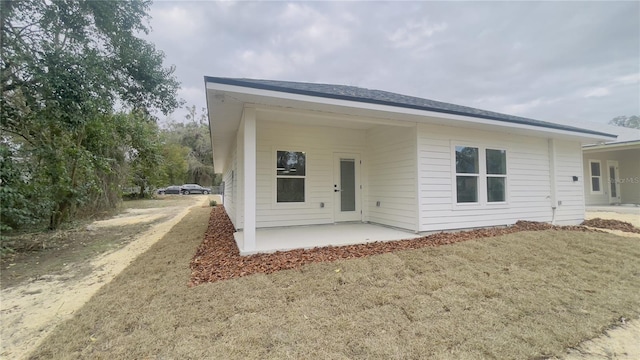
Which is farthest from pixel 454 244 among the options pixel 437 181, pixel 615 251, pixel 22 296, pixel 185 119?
pixel 185 119

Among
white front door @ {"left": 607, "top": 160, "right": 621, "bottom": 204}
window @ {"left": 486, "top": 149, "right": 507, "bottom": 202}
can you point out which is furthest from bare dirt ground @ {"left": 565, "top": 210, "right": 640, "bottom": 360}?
white front door @ {"left": 607, "top": 160, "right": 621, "bottom": 204}

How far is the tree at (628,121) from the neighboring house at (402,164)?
41569 mm

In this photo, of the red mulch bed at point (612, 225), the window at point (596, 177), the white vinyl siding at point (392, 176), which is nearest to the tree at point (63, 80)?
the white vinyl siding at point (392, 176)

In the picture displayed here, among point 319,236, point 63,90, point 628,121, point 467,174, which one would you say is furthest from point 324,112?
point 628,121

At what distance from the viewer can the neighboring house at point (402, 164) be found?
18.9 ft

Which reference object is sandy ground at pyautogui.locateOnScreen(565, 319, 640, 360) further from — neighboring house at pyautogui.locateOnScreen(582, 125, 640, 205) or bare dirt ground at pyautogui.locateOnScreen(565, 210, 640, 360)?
neighboring house at pyautogui.locateOnScreen(582, 125, 640, 205)

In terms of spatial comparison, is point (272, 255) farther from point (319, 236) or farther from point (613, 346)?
point (613, 346)

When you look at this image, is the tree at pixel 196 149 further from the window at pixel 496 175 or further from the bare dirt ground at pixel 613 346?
the bare dirt ground at pixel 613 346

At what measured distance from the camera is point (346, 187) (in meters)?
7.51

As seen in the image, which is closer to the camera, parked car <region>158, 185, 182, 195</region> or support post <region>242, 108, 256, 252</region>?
support post <region>242, 108, 256, 252</region>

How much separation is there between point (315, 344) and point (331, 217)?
512 cm

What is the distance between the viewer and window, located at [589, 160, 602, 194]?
1318cm

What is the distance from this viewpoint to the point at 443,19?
992cm

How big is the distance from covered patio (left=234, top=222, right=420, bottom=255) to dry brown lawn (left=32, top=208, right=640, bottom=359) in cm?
101
